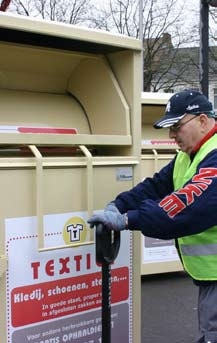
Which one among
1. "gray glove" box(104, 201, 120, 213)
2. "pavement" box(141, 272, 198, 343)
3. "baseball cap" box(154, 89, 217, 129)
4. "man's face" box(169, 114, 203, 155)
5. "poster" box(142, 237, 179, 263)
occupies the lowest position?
"pavement" box(141, 272, 198, 343)

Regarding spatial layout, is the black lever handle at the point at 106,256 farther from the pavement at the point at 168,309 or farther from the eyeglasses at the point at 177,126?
the pavement at the point at 168,309

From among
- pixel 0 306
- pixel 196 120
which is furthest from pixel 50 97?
pixel 0 306

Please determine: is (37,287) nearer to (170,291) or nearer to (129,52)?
(129,52)

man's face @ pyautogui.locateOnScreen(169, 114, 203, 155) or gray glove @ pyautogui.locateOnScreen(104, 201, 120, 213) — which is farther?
gray glove @ pyautogui.locateOnScreen(104, 201, 120, 213)

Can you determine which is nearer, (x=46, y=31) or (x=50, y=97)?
(x=46, y=31)

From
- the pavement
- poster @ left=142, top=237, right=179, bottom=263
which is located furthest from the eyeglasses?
poster @ left=142, top=237, right=179, bottom=263

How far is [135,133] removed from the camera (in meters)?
3.40

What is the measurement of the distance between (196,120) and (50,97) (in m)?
1.29

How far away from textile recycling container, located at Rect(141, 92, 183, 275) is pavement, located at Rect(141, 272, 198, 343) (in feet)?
0.62

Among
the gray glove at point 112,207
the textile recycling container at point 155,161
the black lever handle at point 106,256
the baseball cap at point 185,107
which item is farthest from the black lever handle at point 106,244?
the textile recycling container at point 155,161

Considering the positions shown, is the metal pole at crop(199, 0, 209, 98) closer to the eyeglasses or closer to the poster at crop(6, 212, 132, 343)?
the poster at crop(6, 212, 132, 343)

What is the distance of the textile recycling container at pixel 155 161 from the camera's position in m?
5.85

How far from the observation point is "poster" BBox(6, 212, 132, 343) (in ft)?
9.32

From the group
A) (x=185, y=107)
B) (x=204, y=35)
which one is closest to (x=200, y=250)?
(x=185, y=107)
